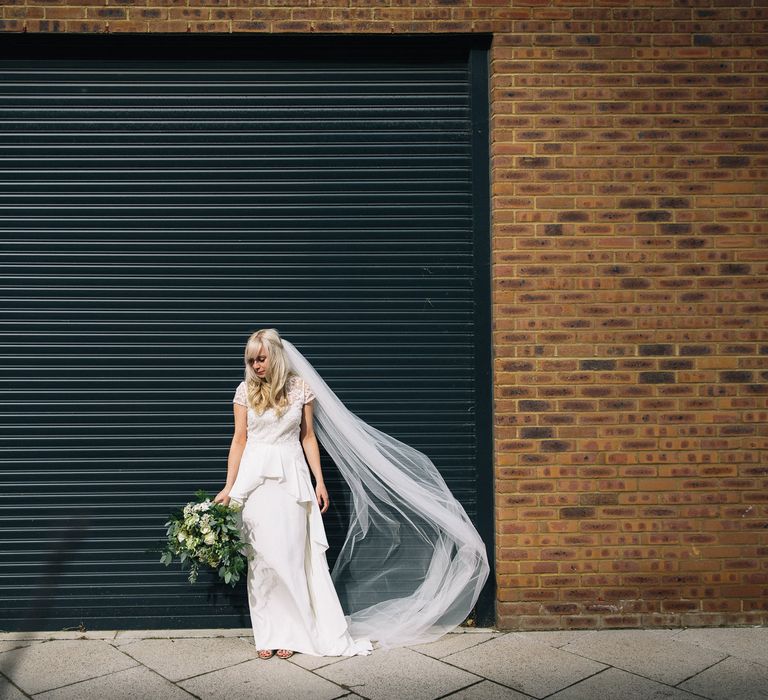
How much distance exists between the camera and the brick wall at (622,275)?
4934 mm

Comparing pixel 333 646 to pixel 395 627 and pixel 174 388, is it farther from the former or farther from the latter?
pixel 174 388

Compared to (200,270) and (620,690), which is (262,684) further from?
(200,270)

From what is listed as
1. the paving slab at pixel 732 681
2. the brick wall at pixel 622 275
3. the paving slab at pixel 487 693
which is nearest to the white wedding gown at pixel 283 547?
the paving slab at pixel 487 693

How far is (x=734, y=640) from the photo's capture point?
4676 millimetres

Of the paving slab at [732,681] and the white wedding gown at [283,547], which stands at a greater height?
the white wedding gown at [283,547]

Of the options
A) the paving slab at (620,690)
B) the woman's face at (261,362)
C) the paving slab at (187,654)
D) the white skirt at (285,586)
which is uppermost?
the woman's face at (261,362)

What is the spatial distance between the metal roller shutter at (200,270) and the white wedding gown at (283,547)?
0.56 metres

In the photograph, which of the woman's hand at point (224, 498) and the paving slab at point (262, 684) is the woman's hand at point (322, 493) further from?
the paving slab at point (262, 684)

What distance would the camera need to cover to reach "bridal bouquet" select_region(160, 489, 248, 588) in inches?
168

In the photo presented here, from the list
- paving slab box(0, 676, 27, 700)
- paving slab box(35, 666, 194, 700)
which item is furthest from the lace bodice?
paving slab box(0, 676, 27, 700)

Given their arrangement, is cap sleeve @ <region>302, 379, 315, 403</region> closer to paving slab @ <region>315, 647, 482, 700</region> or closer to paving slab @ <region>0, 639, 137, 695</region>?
paving slab @ <region>315, 647, 482, 700</region>

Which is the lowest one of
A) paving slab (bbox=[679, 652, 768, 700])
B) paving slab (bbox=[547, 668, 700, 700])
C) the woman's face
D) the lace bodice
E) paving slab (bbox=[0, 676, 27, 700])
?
paving slab (bbox=[0, 676, 27, 700])

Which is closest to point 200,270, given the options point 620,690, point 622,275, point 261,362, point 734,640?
point 261,362

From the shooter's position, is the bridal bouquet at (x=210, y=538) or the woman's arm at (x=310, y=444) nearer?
the bridal bouquet at (x=210, y=538)
